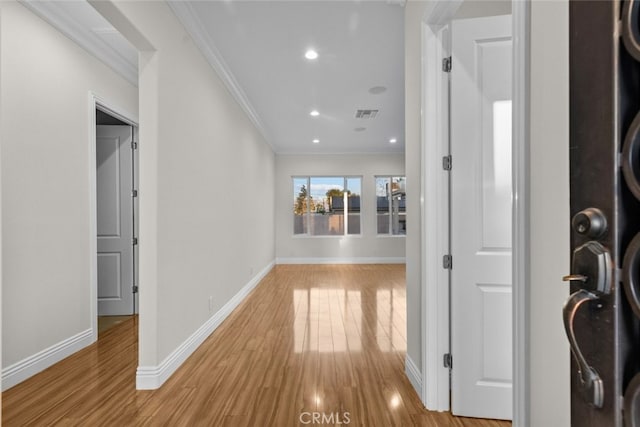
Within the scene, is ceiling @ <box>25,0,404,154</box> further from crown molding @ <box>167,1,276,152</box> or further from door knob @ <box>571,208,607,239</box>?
door knob @ <box>571,208,607,239</box>

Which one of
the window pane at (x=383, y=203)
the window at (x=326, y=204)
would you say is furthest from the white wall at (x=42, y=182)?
the window pane at (x=383, y=203)

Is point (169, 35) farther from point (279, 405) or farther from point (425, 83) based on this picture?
point (279, 405)

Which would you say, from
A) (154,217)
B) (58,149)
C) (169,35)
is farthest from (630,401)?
(58,149)

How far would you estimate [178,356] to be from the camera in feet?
8.25

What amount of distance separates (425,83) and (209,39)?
7.23 ft

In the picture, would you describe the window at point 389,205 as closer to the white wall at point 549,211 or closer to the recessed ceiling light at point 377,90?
the recessed ceiling light at point 377,90

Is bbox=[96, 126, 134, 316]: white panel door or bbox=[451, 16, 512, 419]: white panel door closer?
bbox=[451, 16, 512, 419]: white panel door

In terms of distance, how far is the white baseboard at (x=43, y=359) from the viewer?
221 cm

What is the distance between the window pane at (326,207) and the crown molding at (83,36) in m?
5.20

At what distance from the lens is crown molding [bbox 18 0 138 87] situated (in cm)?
241

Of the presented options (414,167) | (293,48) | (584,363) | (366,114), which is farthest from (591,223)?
(366,114)

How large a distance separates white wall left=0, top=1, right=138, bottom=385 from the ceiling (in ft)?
0.90

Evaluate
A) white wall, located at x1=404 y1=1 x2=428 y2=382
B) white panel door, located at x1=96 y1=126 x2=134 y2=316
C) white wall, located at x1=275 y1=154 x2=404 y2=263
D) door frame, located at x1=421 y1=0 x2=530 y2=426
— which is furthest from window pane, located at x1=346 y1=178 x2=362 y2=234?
door frame, located at x1=421 y1=0 x2=530 y2=426

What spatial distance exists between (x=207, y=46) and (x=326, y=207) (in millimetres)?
5569
